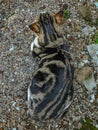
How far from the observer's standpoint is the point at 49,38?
5.02 meters

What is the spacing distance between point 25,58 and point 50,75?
0.95 metres

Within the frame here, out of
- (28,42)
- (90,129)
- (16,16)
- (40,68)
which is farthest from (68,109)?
(16,16)

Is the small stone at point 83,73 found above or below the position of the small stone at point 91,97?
above

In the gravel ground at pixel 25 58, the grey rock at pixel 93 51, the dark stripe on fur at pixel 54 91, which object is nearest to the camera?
the dark stripe on fur at pixel 54 91

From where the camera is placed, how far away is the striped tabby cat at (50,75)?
15.1 feet

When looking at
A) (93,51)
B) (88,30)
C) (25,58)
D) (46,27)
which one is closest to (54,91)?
(46,27)

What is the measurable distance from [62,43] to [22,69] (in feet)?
2.39

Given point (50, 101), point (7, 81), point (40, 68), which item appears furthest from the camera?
point (7, 81)

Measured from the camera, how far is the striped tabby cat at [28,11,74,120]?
4590mm

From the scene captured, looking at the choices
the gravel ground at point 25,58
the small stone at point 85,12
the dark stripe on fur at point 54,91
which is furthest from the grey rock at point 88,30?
the dark stripe on fur at point 54,91

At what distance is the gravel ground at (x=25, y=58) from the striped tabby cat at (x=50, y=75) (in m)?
0.31

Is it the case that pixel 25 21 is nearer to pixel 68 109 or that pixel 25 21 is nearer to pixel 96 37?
pixel 96 37

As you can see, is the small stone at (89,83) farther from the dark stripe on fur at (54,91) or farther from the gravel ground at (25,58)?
the dark stripe on fur at (54,91)

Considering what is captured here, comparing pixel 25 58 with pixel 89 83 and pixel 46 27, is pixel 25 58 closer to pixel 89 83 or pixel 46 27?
pixel 46 27
